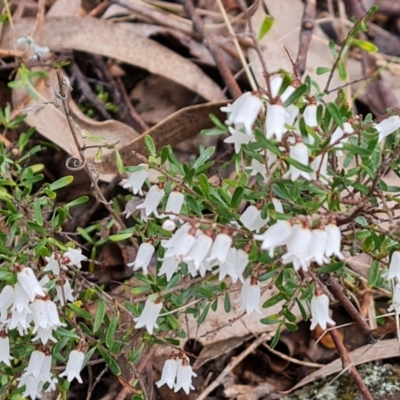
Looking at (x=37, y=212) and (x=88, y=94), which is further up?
(x=37, y=212)

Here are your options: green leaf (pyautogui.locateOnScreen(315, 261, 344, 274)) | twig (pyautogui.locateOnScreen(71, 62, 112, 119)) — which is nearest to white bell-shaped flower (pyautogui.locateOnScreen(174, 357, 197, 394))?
green leaf (pyautogui.locateOnScreen(315, 261, 344, 274))

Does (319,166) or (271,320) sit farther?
(271,320)

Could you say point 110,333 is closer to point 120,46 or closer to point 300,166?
point 300,166

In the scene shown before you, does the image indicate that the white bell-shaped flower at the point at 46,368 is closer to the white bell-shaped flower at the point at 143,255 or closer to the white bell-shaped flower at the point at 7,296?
the white bell-shaped flower at the point at 7,296

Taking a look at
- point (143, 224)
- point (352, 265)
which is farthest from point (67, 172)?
point (352, 265)

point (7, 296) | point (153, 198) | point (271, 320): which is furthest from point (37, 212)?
point (271, 320)

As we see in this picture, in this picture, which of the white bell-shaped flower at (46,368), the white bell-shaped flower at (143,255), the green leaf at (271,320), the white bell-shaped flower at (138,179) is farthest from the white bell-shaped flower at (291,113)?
the white bell-shaped flower at (46,368)
